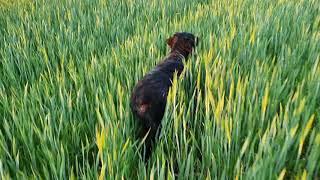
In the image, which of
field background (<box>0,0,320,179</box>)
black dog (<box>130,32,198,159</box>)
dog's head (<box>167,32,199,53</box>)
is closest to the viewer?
field background (<box>0,0,320,179</box>)

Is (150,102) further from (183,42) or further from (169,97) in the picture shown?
(183,42)

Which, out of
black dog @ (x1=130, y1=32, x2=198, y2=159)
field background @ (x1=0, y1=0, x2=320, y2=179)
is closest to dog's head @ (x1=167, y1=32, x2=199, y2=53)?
field background @ (x1=0, y1=0, x2=320, y2=179)

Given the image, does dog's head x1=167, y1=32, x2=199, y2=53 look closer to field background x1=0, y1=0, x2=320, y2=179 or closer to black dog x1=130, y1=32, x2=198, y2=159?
field background x1=0, y1=0, x2=320, y2=179

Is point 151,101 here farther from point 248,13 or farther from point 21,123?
point 248,13

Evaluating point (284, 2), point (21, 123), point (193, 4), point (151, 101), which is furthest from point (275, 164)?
point (193, 4)

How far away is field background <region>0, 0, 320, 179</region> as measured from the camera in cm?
112

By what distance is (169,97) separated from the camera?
1.30 meters

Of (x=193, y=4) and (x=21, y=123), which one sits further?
(x=193, y=4)

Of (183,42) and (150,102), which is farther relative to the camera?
(183,42)

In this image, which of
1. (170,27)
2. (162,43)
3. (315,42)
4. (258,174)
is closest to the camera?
(258,174)

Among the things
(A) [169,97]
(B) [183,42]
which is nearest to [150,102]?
(A) [169,97]

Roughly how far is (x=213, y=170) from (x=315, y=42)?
1.26m

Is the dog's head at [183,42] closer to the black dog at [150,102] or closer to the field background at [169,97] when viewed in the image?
the field background at [169,97]

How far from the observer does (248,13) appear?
2967 millimetres
